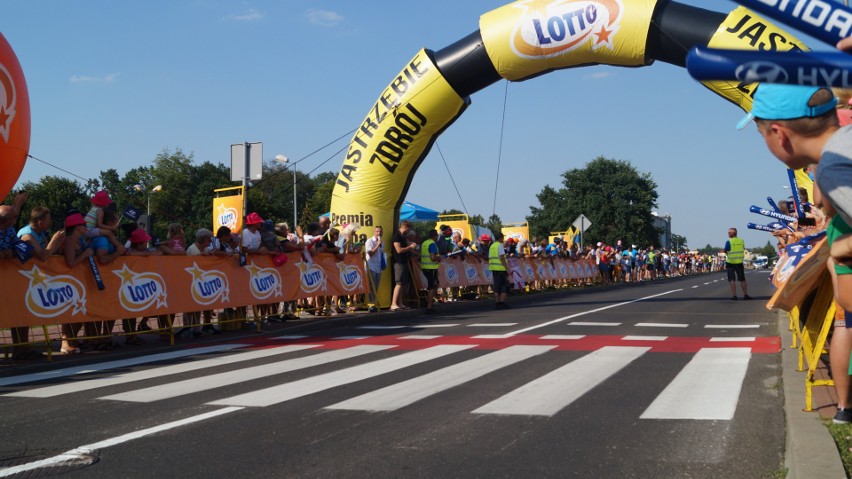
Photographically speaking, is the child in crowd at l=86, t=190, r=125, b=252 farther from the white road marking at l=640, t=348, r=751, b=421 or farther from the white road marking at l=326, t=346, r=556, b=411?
the white road marking at l=640, t=348, r=751, b=421

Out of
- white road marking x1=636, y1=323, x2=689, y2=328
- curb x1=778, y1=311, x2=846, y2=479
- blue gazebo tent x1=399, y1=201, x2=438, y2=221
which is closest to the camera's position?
curb x1=778, y1=311, x2=846, y2=479

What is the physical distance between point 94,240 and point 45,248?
704 mm

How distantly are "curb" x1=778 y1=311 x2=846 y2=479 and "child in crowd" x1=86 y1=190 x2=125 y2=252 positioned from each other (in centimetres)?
859

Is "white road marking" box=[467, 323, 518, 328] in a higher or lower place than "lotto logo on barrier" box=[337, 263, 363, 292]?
lower

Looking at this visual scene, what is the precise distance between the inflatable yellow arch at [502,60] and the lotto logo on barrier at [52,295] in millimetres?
8144

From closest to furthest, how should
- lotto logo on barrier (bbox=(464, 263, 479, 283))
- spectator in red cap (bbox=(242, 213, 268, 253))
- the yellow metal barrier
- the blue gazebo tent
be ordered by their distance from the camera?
the yellow metal barrier < spectator in red cap (bbox=(242, 213, 268, 253)) < lotto logo on barrier (bbox=(464, 263, 479, 283)) < the blue gazebo tent

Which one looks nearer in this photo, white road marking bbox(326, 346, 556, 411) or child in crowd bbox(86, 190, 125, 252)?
white road marking bbox(326, 346, 556, 411)

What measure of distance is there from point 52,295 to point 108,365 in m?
1.34

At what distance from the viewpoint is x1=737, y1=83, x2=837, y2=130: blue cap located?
258 cm

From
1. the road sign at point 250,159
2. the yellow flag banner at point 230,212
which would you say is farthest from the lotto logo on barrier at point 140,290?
the road sign at point 250,159

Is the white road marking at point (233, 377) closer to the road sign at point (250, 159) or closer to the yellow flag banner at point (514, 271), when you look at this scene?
the road sign at point (250, 159)

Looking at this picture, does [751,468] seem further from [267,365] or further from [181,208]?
[181,208]

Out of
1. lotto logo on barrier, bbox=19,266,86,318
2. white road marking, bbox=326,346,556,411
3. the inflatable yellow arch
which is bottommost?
white road marking, bbox=326,346,556,411

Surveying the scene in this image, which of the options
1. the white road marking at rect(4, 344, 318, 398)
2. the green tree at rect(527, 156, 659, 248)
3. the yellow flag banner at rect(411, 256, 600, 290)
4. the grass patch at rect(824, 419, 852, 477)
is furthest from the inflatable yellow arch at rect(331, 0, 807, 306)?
the green tree at rect(527, 156, 659, 248)
